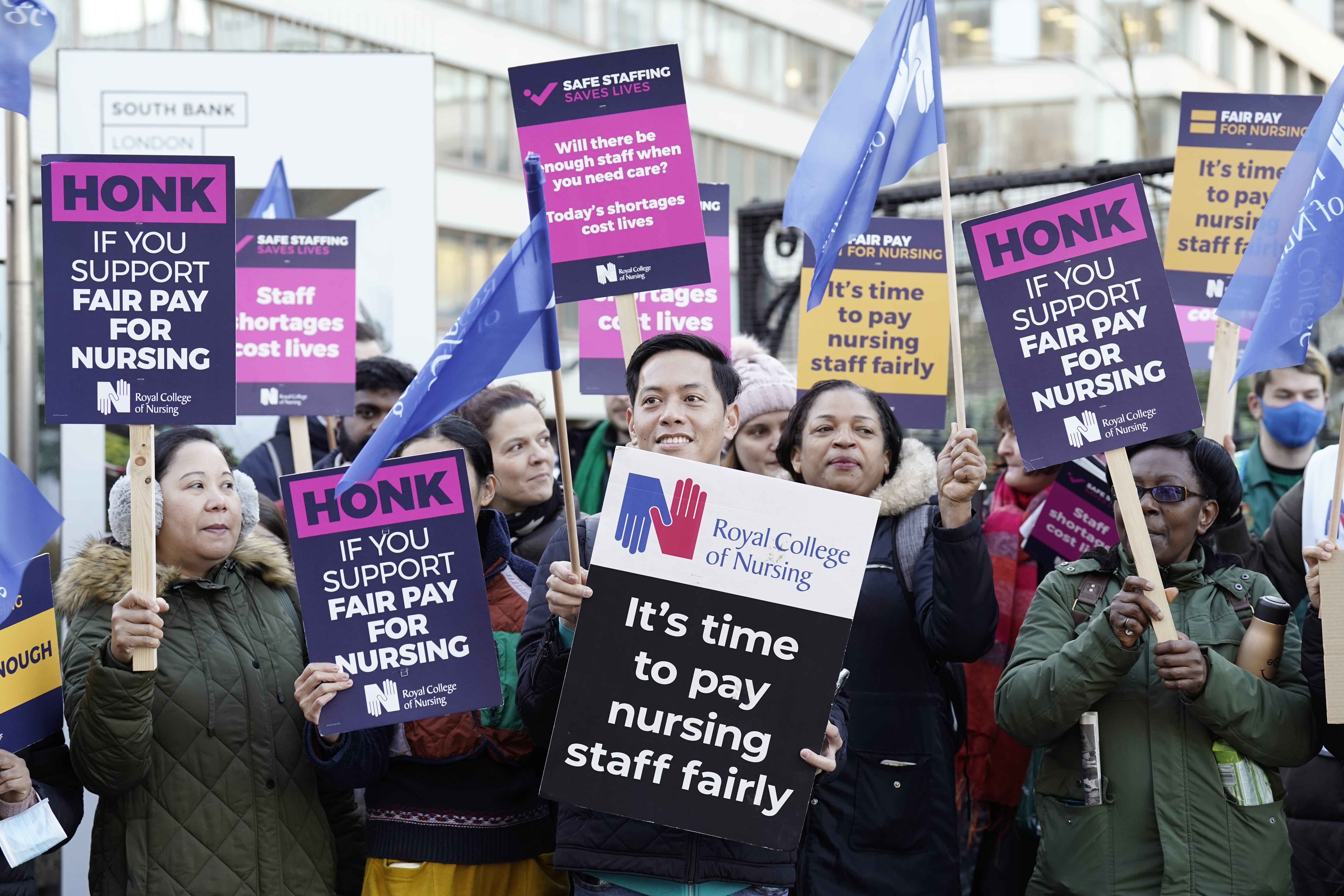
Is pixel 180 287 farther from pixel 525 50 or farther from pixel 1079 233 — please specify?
pixel 525 50

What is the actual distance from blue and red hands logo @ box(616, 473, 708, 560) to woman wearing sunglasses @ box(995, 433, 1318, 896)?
3.34ft

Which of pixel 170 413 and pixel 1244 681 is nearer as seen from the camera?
pixel 1244 681

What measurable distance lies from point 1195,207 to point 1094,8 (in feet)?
121

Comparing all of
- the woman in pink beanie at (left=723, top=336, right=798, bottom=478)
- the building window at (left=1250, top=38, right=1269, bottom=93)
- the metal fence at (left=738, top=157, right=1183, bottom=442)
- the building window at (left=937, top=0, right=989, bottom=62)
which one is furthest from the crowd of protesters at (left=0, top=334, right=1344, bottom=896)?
the building window at (left=1250, top=38, right=1269, bottom=93)

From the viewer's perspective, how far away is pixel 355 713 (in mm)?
3873

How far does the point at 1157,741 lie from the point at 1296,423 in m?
2.55

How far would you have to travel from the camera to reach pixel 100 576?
4039 mm

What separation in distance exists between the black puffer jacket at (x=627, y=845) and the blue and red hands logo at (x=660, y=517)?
34cm

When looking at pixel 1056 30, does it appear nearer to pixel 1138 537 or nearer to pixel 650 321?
pixel 650 321

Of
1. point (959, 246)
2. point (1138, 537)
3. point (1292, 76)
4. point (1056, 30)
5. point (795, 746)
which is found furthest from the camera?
point (1292, 76)

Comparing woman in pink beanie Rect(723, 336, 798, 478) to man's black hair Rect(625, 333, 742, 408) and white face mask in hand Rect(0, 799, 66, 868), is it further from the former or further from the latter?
white face mask in hand Rect(0, 799, 66, 868)

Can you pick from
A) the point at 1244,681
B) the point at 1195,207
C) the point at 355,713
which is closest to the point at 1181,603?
the point at 1244,681

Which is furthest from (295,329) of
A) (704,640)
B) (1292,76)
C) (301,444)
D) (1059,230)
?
(1292,76)

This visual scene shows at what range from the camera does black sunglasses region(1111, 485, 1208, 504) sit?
13.1 ft
